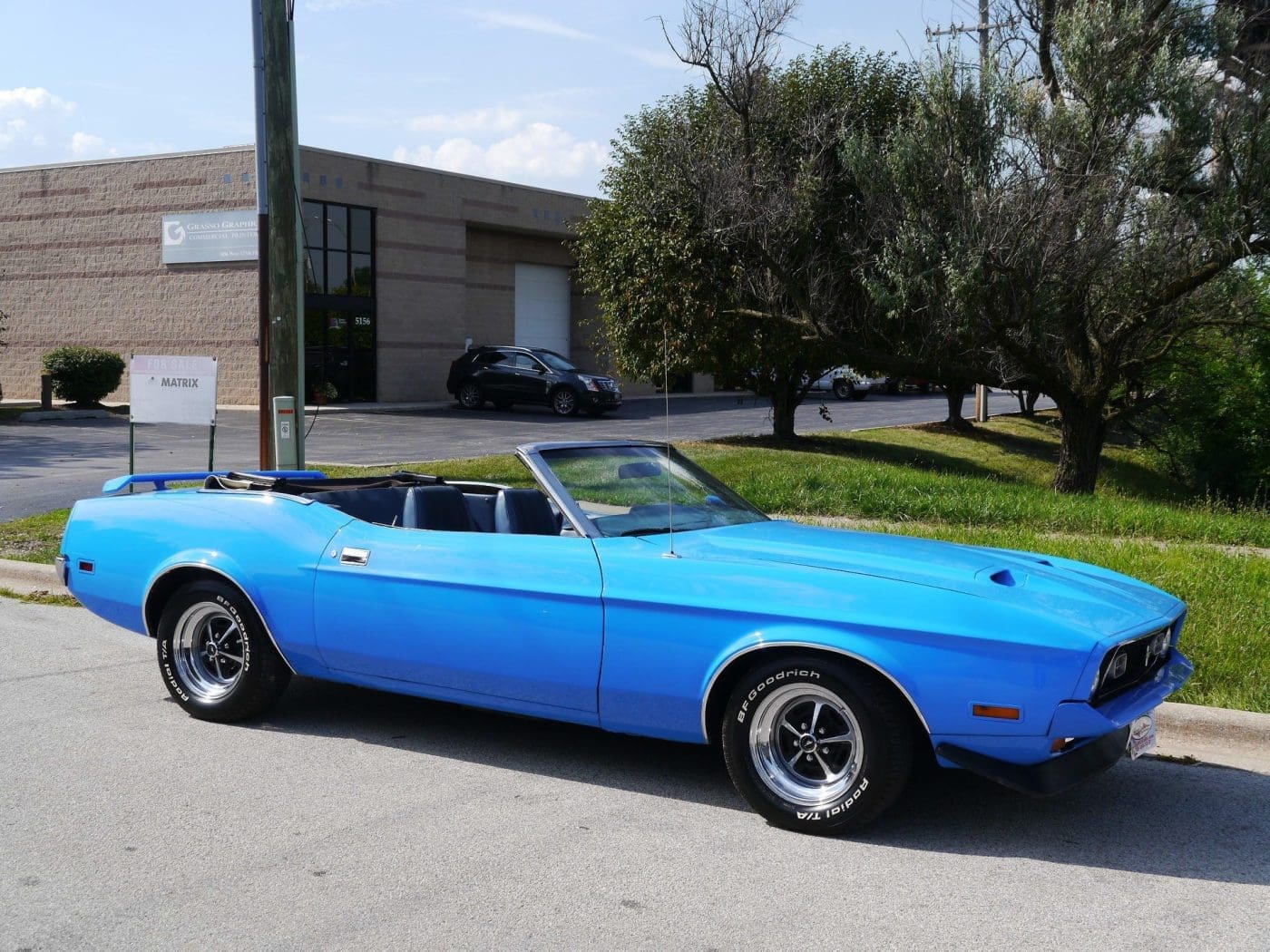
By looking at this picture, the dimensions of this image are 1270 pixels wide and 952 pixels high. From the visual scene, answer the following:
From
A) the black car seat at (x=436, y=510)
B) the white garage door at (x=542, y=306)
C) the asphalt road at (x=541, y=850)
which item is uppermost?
the white garage door at (x=542, y=306)

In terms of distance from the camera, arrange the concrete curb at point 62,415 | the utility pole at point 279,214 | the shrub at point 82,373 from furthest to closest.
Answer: the shrub at point 82,373 < the concrete curb at point 62,415 < the utility pole at point 279,214

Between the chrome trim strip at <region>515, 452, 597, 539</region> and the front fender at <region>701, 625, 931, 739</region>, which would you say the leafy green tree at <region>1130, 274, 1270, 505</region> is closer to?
the chrome trim strip at <region>515, 452, 597, 539</region>

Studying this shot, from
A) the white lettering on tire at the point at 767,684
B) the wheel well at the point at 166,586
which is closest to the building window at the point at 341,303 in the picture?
the wheel well at the point at 166,586

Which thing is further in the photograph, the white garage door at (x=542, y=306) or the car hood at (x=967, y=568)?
the white garage door at (x=542, y=306)

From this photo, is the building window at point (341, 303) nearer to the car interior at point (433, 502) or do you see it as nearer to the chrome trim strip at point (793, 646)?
the car interior at point (433, 502)

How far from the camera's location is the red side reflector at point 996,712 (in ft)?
13.2

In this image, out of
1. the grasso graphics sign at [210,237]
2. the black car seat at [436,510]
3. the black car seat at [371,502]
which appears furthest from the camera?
the grasso graphics sign at [210,237]

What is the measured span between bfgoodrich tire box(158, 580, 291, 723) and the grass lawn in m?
4.31

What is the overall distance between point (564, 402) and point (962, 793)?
27.2 metres

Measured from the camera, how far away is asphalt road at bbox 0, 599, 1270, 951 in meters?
3.59

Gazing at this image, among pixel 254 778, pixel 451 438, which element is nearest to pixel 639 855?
pixel 254 778

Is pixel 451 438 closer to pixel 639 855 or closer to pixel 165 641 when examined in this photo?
pixel 165 641

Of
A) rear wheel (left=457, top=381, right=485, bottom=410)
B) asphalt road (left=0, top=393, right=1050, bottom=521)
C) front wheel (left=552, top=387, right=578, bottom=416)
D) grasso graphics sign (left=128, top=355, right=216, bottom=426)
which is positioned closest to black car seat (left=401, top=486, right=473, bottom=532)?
grasso graphics sign (left=128, top=355, right=216, bottom=426)

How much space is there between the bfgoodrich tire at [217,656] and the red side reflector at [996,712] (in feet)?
10.2
